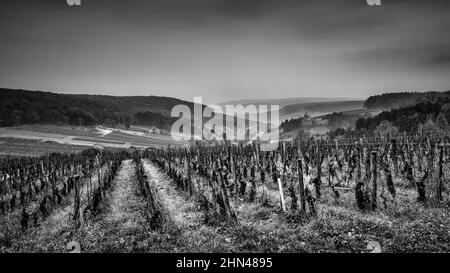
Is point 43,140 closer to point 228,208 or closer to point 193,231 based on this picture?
point 193,231

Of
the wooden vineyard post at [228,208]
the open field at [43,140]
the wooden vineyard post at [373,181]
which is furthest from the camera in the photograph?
the open field at [43,140]

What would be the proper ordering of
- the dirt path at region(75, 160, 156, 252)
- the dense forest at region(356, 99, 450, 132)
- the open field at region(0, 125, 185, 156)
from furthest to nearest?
the dense forest at region(356, 99, 450, 132) → the open field at region(0, 125, 185, 156) → the dirt path at region(75, 160, 156, 252)

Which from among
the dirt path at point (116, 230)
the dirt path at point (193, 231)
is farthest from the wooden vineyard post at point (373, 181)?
the dirt path at point (116, 230)

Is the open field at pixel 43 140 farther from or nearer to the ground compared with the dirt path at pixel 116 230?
nearer to the ground

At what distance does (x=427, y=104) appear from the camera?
9506cm

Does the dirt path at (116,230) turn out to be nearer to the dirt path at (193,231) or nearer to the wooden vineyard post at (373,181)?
the dirt path at (193,231)

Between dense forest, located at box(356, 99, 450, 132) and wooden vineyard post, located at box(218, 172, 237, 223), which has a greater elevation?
dense forest, located at box(356, 99, 450, 132)

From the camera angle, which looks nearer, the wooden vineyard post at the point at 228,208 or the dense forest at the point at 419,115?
the wooden vineyard post at the point at 228,208

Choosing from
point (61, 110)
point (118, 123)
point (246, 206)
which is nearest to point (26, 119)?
point (61, 110)

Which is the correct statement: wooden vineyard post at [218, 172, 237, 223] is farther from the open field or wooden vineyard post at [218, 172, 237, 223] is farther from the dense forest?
the dense forest

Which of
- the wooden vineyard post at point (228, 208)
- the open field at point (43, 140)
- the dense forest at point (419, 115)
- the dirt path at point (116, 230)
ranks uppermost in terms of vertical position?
the dense forest at point (419, 115)

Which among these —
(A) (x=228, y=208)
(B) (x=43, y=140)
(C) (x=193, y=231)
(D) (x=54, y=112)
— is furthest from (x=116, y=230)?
(D) (x=54, y=112)

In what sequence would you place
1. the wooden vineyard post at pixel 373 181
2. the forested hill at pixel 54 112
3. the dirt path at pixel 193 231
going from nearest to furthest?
the dirt path at pixel 193 231 < the wooden vineyard post at pixel 373 181 < the forested hill at pixel 54 112

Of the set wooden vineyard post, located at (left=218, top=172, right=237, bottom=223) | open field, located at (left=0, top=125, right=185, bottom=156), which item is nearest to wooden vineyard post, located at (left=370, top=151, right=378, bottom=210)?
wooden vineyard post, located at (left=218, top=172, right=237, bottom=223)
